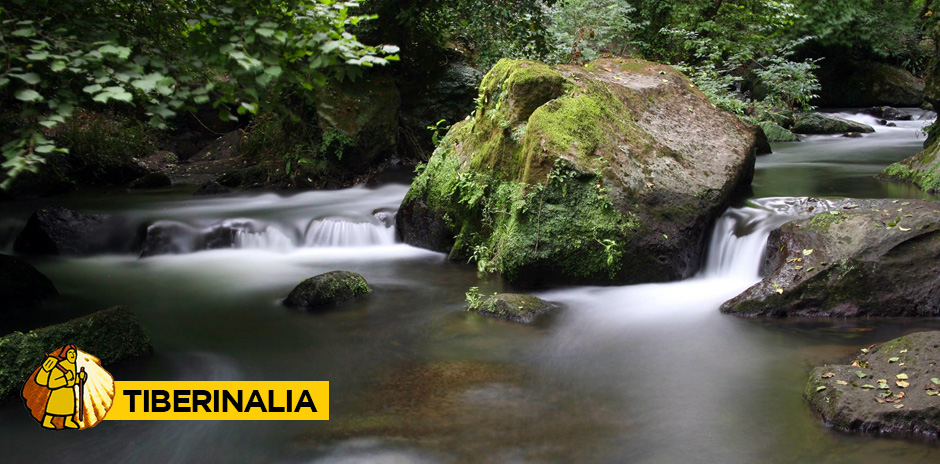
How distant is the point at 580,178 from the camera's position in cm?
694

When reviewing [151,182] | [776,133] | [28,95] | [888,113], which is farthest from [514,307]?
[888,113]

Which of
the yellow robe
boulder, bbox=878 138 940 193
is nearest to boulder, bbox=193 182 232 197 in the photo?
the yellow robe

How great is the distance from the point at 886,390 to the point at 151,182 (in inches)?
510

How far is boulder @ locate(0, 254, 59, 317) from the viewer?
21.7ft

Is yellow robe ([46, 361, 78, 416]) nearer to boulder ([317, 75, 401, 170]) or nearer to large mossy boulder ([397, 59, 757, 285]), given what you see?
large mossy boulder ([397, 59, 757, 285])

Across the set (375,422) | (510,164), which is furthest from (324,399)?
(510,164)

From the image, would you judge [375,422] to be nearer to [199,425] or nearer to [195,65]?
[199,425]

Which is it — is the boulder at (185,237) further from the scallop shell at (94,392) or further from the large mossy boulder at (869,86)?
the large mossy boulder at (869,86)

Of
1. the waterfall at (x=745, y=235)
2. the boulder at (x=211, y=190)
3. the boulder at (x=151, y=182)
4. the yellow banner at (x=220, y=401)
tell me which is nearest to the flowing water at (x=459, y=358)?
the waterfall at (x=745, y=235)

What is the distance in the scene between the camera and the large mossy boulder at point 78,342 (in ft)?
15.3

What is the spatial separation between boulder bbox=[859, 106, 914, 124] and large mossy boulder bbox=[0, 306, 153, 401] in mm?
19971

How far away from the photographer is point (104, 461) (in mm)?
4004

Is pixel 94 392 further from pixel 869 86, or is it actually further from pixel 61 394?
pixel 869 86

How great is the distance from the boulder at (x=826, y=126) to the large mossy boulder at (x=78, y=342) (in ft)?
53.2
